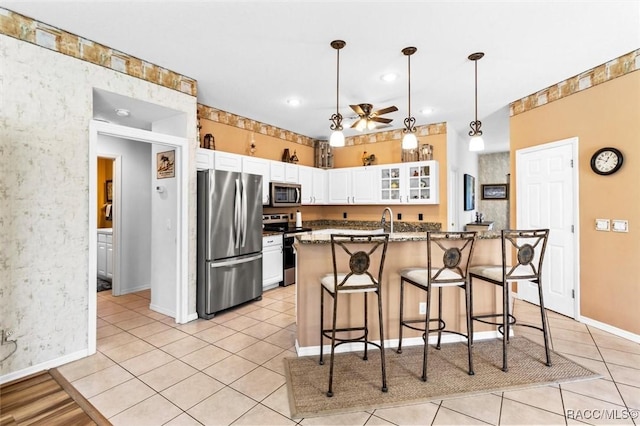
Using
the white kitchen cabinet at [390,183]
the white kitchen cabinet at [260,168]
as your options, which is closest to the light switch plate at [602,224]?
the white kitchen cabinet at [390,183]

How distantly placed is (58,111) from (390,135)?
4772 mm

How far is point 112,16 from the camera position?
2395 millimetres

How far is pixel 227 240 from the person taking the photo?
3770mm

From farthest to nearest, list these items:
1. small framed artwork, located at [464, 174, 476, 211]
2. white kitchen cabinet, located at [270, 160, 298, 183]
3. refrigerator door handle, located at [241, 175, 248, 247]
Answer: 1. small framed artwork, located at [464, 174, 476, 211]
2. white kitchen cabinet, located at [270, 160, 298, 183]
3. refrigerator door handle, located at [241, 175, 248, 247]

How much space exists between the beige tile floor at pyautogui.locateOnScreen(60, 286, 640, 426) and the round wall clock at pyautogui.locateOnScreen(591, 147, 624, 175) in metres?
1.68

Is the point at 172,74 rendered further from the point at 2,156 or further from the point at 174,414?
the point at 174,414

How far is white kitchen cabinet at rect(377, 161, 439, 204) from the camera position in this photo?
509cm

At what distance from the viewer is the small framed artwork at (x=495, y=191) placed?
787cm

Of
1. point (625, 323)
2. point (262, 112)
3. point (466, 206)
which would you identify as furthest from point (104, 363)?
point (466, 206)

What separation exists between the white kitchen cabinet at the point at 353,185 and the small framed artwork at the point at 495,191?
4.25 metres

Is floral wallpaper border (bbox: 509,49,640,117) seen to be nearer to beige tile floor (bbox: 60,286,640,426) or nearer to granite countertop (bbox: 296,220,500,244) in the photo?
granite countertop (bbox: 296,220,500,244)

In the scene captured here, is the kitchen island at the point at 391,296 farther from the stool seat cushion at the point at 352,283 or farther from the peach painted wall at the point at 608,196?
the peach painted wall at the point at 608,196

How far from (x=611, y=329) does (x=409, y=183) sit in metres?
3.09

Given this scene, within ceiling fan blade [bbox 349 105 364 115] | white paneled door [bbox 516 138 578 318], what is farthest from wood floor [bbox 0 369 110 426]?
white paneled door [bbox 516 138 578 318]
